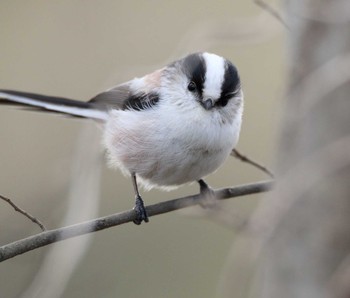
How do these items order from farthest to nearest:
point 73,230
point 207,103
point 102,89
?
point 102,89 → point 207,103 → point 73,230

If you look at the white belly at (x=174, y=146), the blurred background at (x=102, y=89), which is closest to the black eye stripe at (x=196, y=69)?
the white belly at (x=174, y=146)

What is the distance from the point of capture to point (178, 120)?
2.86 meters

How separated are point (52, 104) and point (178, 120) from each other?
432 mm

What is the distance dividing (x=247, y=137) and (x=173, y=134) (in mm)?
3433

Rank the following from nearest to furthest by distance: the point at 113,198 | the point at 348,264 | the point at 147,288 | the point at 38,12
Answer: the point at 348,264 < the point at 147,288 < the point at 113,198 < the point at 38,12

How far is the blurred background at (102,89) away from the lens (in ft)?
17.0

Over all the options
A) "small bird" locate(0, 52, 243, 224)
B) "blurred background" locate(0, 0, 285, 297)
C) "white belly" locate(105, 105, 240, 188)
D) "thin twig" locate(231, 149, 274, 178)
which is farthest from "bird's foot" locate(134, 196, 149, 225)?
"blurred background" locate(0, 0, 285, 297)

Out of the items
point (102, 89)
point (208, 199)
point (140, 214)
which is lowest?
point (102, 89)

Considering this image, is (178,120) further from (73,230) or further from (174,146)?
(73,230)

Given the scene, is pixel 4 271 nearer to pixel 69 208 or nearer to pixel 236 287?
pixel 69 208

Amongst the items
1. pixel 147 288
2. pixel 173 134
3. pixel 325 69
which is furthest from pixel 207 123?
pixel 147 288

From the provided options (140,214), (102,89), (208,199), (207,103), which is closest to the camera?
(208,199)

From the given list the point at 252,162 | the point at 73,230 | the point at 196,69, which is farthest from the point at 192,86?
the point at 73,230

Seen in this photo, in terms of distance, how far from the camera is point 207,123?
2846mm
